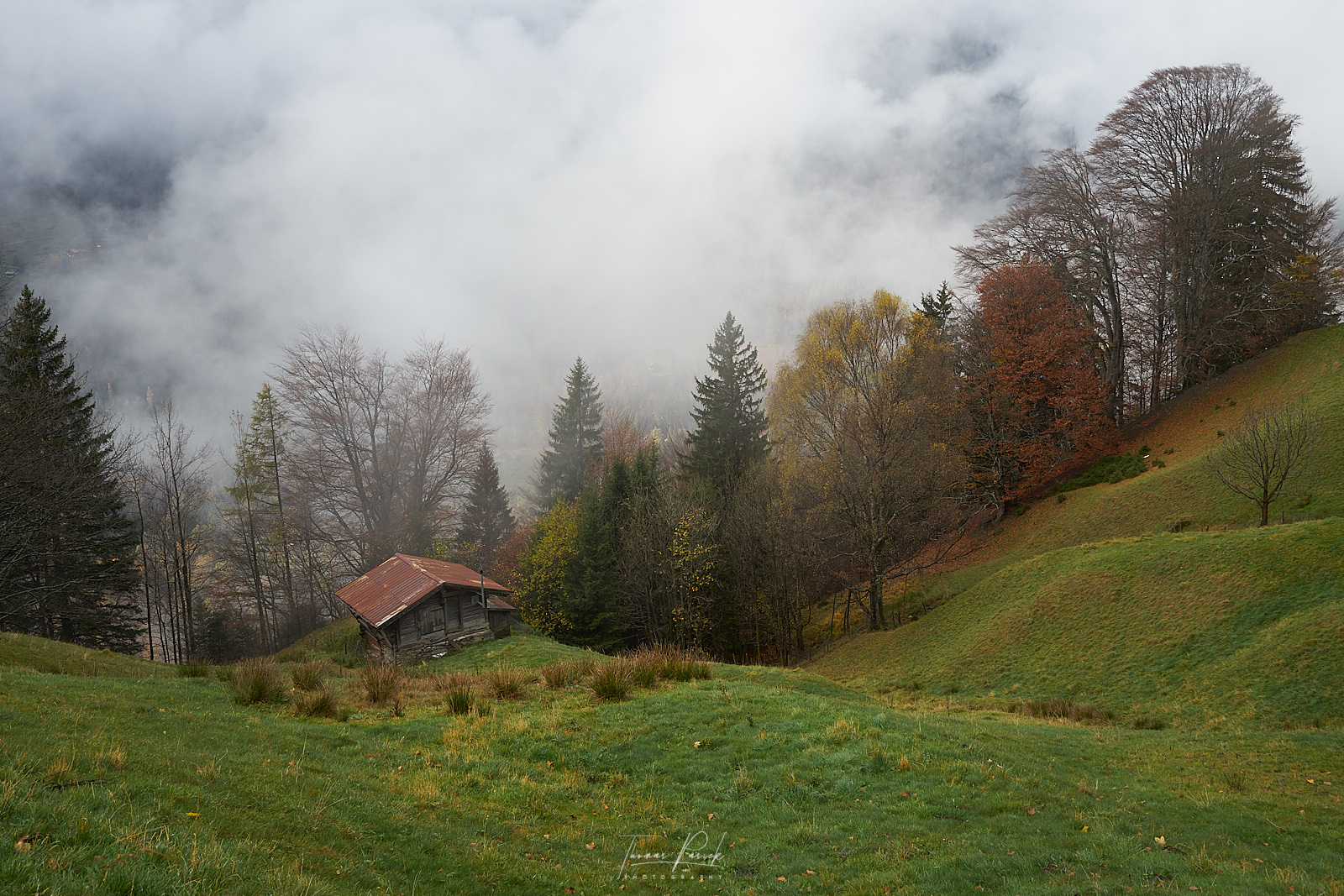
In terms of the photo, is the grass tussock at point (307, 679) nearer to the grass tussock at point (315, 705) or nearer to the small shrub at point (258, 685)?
the small shrub at point (258, 685)

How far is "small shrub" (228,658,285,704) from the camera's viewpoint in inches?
469

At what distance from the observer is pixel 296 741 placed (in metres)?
8.62

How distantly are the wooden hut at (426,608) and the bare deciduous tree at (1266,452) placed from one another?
30241 millimetres

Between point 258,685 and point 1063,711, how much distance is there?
63.8ft

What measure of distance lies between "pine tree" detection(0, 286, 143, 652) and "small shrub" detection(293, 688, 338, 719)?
663 inches

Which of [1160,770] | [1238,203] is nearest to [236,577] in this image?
[1160,770]

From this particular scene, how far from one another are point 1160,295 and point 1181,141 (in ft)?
31.9

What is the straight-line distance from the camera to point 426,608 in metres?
27.3

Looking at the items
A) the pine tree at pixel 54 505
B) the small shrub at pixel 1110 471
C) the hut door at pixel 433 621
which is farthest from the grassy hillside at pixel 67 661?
the small shrub at pixel 1110 471

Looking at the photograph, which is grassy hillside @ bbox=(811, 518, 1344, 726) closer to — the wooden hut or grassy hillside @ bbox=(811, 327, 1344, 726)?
grassy hillside @ bbox=(811, 327, 1344, 726)

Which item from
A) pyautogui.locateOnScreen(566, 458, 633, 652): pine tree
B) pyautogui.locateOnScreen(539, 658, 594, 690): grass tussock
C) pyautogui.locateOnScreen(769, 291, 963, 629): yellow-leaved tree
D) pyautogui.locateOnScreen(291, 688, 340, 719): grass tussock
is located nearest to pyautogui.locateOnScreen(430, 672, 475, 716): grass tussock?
pyautogui.locateOnScreen(539, 658, 594, 690): grass tussock

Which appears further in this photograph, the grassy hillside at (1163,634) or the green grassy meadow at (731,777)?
the grassy hillside at (1163,634)

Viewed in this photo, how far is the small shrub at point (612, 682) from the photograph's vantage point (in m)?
12.9

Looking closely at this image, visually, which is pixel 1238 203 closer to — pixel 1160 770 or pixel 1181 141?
pixel 1181 141
